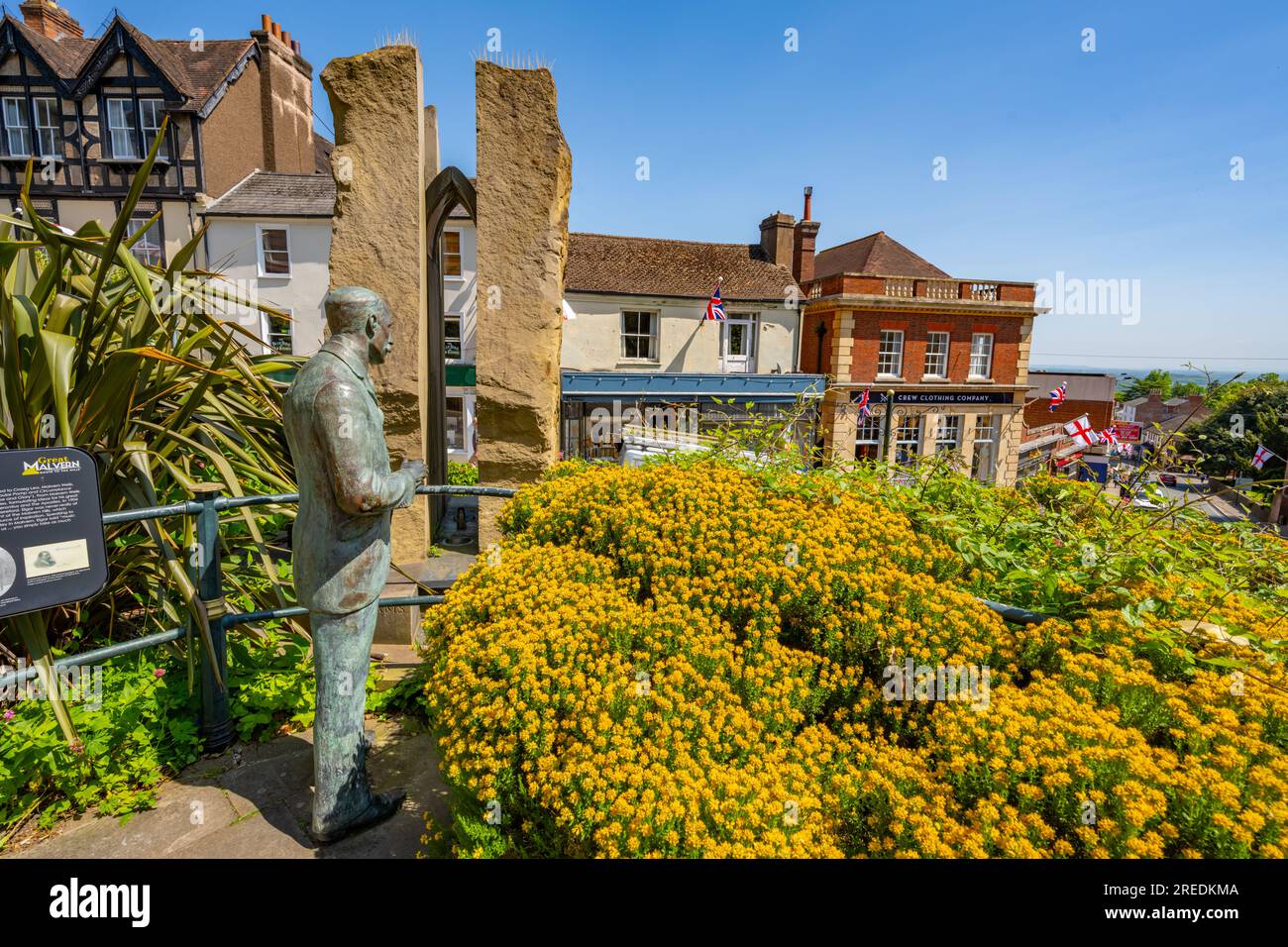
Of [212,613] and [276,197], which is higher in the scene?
[276,197]

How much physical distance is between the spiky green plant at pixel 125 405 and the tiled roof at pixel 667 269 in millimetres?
16699

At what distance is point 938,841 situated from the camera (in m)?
1.82

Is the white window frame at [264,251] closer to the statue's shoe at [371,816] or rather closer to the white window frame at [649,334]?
the white window frame at [649,334]

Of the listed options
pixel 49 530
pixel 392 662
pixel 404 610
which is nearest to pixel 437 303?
pixel 404 610

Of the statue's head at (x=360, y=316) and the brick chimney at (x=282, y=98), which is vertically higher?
the brick chimney at (x=282, y=98)

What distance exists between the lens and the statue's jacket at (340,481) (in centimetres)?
233

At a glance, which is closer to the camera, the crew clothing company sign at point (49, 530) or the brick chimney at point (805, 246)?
the crew clothing company sign at point (49, 530)

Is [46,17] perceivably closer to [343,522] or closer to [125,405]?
[125,405]

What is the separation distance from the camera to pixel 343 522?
2.50 m

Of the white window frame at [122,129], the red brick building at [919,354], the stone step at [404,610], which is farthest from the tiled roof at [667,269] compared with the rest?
the stone step at [404,610]

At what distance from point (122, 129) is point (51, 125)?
196cm
